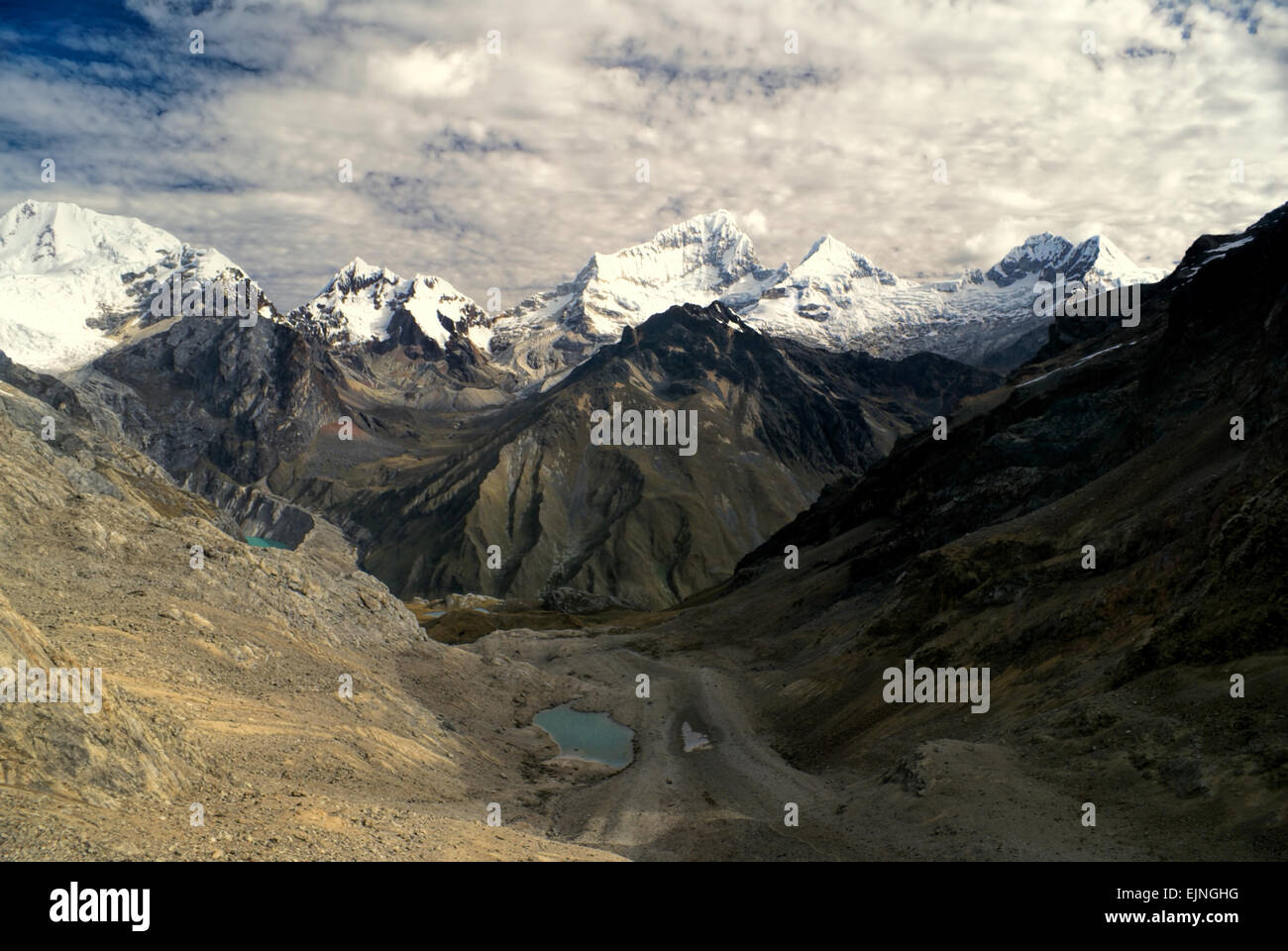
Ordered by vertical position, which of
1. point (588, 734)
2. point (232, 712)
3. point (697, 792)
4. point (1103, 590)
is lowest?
point (697, 792)

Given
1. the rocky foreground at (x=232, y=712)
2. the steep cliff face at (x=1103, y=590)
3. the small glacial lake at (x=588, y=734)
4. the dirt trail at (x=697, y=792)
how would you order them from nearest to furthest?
the rocky foreground at (x=232, y=712) < the steep cliff face at (x=1103, y=590) < the dirt trail at (x=697, y=792) < the small glacial lake at (x=588, y=734)

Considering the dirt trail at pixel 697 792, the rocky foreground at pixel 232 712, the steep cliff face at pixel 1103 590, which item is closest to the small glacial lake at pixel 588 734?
the dirt trail at pixel 697 792

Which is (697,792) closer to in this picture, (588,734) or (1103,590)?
(588,734)

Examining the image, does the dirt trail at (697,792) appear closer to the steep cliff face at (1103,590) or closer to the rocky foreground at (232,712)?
the rocky foreground at (232,712)

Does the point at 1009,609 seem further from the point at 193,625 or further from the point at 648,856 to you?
the point at 193,625

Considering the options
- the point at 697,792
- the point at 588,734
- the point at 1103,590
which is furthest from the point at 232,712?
the point at 1103,590

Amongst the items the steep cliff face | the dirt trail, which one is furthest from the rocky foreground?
the steep cliff face

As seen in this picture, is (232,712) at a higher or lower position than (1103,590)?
lower

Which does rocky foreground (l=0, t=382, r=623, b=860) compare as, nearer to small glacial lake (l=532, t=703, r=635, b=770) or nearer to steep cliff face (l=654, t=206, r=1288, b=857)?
Answer: small glacial lake (l=532, t=703, r=635, b=770)
